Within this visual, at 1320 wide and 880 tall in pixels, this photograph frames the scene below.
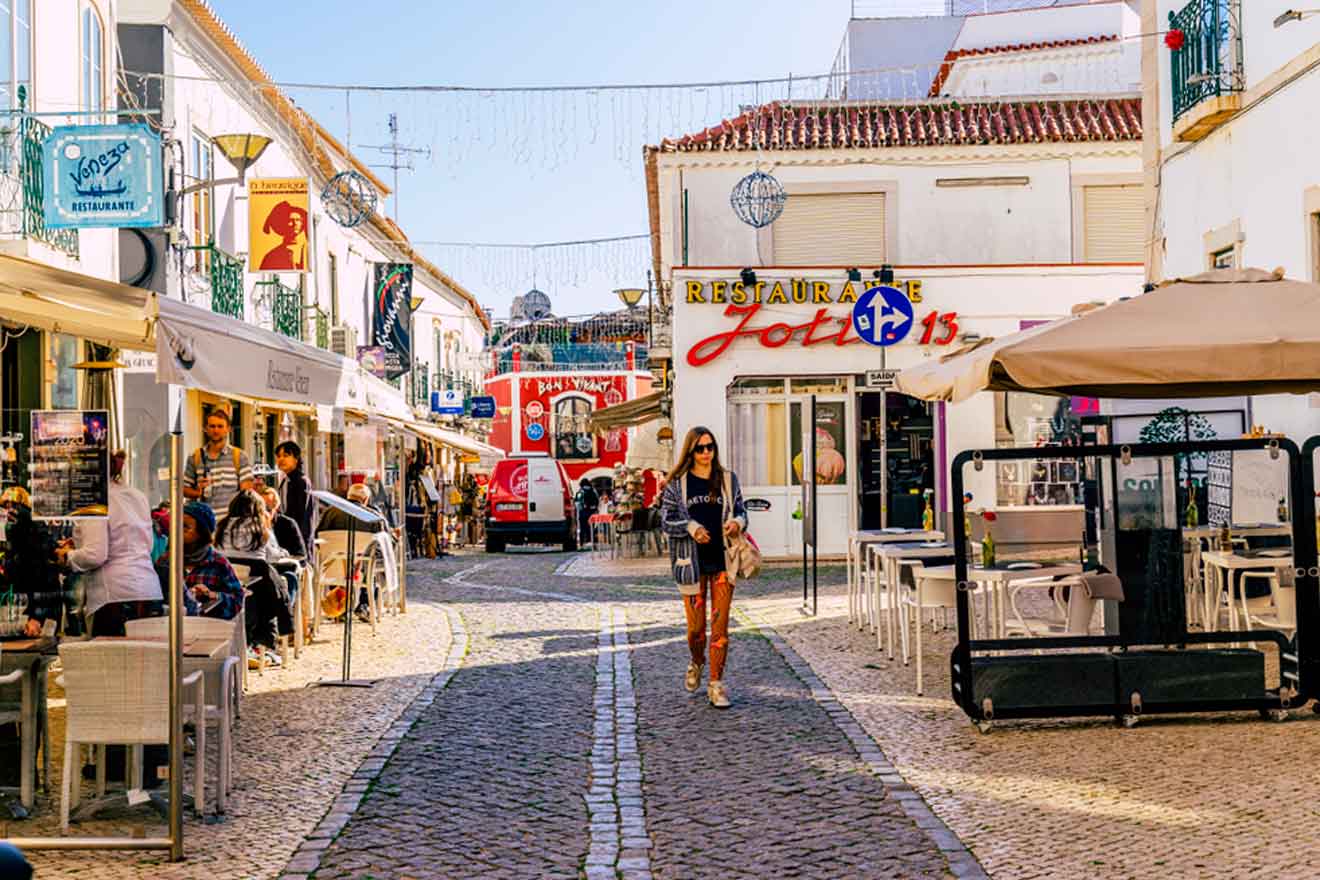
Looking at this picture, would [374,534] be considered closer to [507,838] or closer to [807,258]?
[507,838]

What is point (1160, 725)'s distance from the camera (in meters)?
9.80

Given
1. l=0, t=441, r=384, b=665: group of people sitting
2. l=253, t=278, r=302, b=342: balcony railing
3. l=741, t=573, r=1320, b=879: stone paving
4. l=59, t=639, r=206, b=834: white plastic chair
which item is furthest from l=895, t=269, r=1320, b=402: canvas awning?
l=253, t=278, r=302, b=342: balcony railing

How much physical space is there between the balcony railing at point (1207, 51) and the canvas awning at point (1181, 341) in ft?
21.8

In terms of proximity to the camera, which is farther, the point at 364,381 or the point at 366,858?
the point at 364,381

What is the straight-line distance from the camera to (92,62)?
1906 cm

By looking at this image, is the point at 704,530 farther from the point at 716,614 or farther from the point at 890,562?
the point at 890,562

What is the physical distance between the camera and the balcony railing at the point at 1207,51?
1630 centimetres

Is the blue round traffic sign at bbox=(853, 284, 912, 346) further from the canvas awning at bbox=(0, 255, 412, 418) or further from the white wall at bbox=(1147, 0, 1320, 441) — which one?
the canvas awning at bbox=(0, 255, 412, 418)

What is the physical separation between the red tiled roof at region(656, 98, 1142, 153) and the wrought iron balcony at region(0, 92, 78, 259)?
12.3m

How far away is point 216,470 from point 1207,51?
1032 centimetres

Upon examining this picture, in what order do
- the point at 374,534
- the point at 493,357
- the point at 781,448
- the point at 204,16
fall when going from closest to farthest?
the point at 374,534, the point at 204,16, the point at 781,448, the point at 493,357

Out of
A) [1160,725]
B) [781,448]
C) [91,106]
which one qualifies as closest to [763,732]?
[1160,725]

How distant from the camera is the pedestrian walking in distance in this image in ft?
35.7

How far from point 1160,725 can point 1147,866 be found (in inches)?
137
